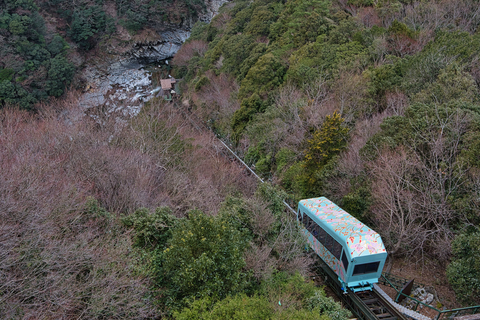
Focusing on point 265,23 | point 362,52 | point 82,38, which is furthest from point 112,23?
point 362,52

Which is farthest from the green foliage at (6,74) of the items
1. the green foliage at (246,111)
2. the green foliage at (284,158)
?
the green foliage at (284,158)

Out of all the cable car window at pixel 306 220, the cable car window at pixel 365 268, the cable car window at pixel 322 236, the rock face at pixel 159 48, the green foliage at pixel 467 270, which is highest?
the green foliage at pixel 467 270

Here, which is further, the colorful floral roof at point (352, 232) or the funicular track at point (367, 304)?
A: the colorful floral roof at point (352, 232)

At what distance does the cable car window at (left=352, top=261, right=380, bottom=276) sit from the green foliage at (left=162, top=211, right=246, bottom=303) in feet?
14.3

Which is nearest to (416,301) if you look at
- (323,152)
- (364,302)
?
(364,302)

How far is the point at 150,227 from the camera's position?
1185 centimetres

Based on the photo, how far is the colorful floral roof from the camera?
11.7 meters

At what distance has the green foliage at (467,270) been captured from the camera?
33.8ft

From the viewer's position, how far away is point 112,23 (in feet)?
204

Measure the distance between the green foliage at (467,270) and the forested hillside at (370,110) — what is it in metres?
0.04

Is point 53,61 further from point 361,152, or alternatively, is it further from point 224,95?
point 361,152

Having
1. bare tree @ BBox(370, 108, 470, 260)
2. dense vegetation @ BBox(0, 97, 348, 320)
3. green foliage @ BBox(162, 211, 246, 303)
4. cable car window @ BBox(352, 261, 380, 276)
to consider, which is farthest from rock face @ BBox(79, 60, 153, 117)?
cable car window @ BBox(352, 261, 380, 276)

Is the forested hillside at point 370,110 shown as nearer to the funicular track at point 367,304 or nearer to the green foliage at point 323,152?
the green foliage at point 323,152

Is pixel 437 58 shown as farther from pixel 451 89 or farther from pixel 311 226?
pixel 311 226
